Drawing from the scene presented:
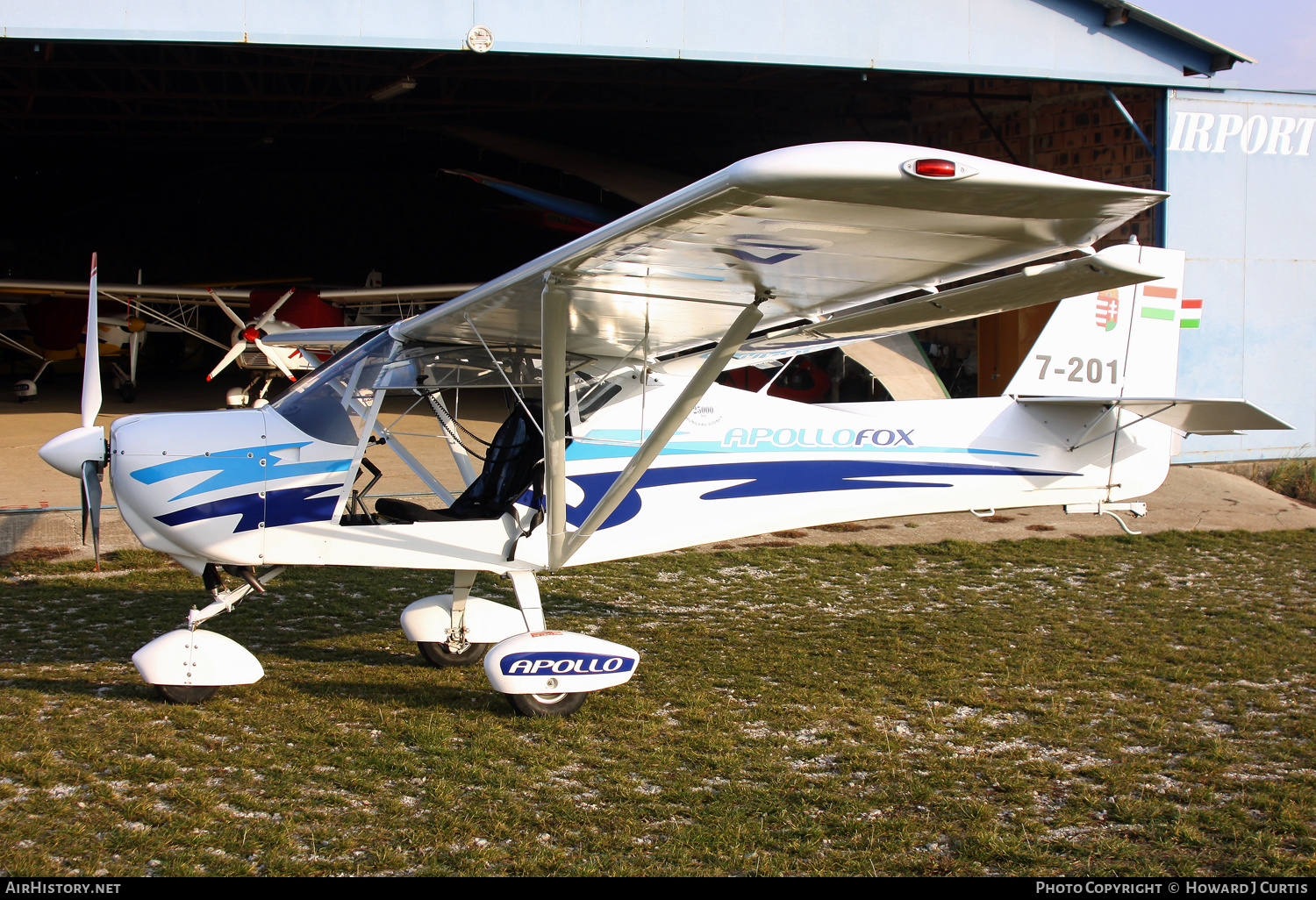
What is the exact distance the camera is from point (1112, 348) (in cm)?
640

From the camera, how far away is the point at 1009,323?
541 inches

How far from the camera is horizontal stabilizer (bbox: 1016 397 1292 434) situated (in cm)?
594

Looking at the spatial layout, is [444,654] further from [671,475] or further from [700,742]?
[700,742]

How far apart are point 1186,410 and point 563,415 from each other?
13.9ft

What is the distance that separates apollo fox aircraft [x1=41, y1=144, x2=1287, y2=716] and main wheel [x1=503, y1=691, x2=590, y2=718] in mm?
17

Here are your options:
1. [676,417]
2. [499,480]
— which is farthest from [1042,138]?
[676,417]

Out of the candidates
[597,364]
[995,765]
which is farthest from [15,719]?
[995,765]

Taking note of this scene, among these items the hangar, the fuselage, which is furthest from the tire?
the hangar

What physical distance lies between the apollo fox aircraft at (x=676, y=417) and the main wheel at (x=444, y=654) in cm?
2

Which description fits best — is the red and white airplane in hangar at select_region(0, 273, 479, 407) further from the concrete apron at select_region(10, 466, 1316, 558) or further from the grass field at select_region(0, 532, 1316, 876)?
→ the grass field at select_region(0, 532, 1316, 876)

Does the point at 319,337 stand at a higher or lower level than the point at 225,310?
lower

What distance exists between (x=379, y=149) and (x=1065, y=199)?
2425cm

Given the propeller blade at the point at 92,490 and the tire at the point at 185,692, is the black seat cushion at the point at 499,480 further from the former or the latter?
the propeller blade at the point at 92,490

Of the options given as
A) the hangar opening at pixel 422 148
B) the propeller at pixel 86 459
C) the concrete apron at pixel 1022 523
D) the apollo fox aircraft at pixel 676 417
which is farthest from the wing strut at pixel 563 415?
the hangar opening at pixel 422 148
